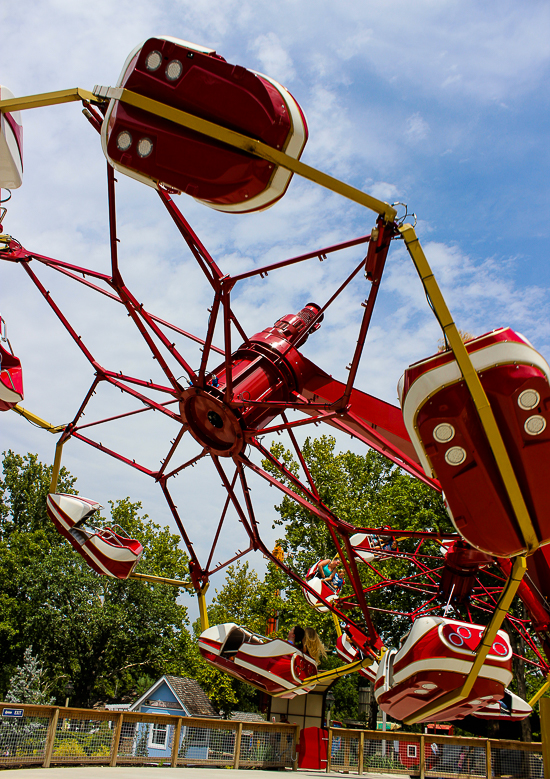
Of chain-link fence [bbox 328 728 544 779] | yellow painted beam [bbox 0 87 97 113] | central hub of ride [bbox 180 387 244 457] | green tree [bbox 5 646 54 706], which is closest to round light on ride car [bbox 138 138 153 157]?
yellow painted beam [bbox 0 87 97 113]

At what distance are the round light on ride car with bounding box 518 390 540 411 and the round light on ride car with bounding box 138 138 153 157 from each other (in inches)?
162

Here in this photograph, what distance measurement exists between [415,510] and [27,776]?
2313cm

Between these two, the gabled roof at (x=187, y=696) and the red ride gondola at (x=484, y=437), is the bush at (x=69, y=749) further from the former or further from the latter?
the gabled roof at (x=187, y=696)

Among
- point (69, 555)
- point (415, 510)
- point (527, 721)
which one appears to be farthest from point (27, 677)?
point (527, 721)

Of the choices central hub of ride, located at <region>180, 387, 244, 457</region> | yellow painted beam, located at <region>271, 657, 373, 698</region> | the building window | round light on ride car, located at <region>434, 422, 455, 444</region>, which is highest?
central hub of ride, located at <region>180, 387, 244, 457</region>

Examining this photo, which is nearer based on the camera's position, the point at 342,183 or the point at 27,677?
the point at 342,183

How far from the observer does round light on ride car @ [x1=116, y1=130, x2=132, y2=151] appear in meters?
5.87

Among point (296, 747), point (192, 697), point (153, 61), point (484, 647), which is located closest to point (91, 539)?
point (484, 647)

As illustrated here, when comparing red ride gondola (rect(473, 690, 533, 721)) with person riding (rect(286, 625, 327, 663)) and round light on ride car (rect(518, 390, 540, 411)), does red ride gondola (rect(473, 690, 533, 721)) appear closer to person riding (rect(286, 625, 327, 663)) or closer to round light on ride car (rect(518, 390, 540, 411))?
person riding (rect(286, 625, 327, 663))

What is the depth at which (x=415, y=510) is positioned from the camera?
3028 centimetres

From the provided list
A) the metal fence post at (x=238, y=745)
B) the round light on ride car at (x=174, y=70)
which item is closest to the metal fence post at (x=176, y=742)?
the metal fence post at (x=238, y=745)

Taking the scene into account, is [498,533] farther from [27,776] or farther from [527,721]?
[527,721]

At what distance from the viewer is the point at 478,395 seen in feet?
16.3

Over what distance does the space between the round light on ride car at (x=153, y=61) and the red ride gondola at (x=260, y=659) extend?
330 inches
